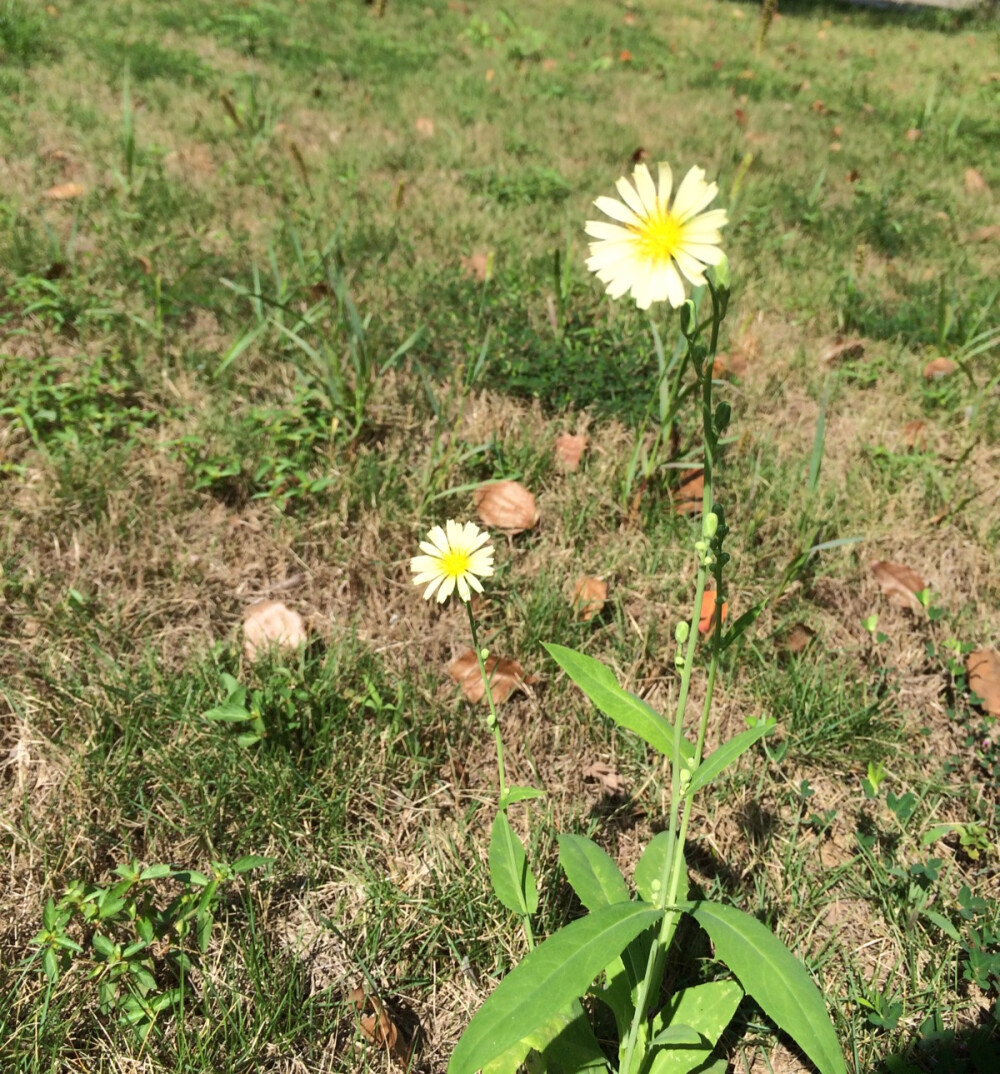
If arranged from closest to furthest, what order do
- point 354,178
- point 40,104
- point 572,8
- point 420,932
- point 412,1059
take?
point 412,1059 → point 420,932 → point 354,178 → point 40,104 → point 572,8

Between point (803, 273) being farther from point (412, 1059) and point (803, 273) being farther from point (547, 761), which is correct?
point (412, 1059)

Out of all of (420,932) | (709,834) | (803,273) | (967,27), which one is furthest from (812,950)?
(967,27)

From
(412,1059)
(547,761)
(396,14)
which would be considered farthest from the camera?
(396,14)

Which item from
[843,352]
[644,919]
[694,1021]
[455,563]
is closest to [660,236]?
[455,563]

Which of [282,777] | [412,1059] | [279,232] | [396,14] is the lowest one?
[412,1059]

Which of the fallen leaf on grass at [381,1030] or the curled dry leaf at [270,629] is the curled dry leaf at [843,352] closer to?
the curled dry leaf at [270,629]

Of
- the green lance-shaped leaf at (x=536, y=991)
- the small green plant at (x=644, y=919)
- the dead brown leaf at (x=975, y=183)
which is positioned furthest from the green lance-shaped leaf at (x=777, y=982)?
the dead brown leaf at (x=975, y=183)
